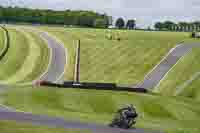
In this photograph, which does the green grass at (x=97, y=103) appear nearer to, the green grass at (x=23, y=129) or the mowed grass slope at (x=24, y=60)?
the green grass at (x=23, y=129)

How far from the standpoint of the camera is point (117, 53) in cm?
11906

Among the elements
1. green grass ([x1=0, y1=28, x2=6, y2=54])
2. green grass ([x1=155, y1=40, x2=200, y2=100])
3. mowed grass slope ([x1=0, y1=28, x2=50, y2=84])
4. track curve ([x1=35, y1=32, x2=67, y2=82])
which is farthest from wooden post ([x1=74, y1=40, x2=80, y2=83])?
green grass ([x1=0, y1=28, x2=6, y2=54])

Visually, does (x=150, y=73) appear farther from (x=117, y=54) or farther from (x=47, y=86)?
(x=47, y=86)

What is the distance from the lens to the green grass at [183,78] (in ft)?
292

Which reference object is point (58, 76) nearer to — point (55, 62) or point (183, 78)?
point (55, 62)

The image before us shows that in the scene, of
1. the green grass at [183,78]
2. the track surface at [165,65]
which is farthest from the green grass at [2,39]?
the green grass at [183,78]

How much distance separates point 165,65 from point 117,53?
1485 centimetres

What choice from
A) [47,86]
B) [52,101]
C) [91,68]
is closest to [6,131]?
[52,101]

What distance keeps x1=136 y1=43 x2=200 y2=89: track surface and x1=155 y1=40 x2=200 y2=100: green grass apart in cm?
128

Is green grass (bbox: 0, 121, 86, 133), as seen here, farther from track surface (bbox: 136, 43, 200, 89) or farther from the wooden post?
the wooden post

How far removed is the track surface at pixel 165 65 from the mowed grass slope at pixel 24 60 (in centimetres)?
2197

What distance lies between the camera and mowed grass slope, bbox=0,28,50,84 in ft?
328

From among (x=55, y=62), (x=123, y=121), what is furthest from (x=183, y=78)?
(x=123, y=121)

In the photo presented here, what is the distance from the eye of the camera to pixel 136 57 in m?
116
